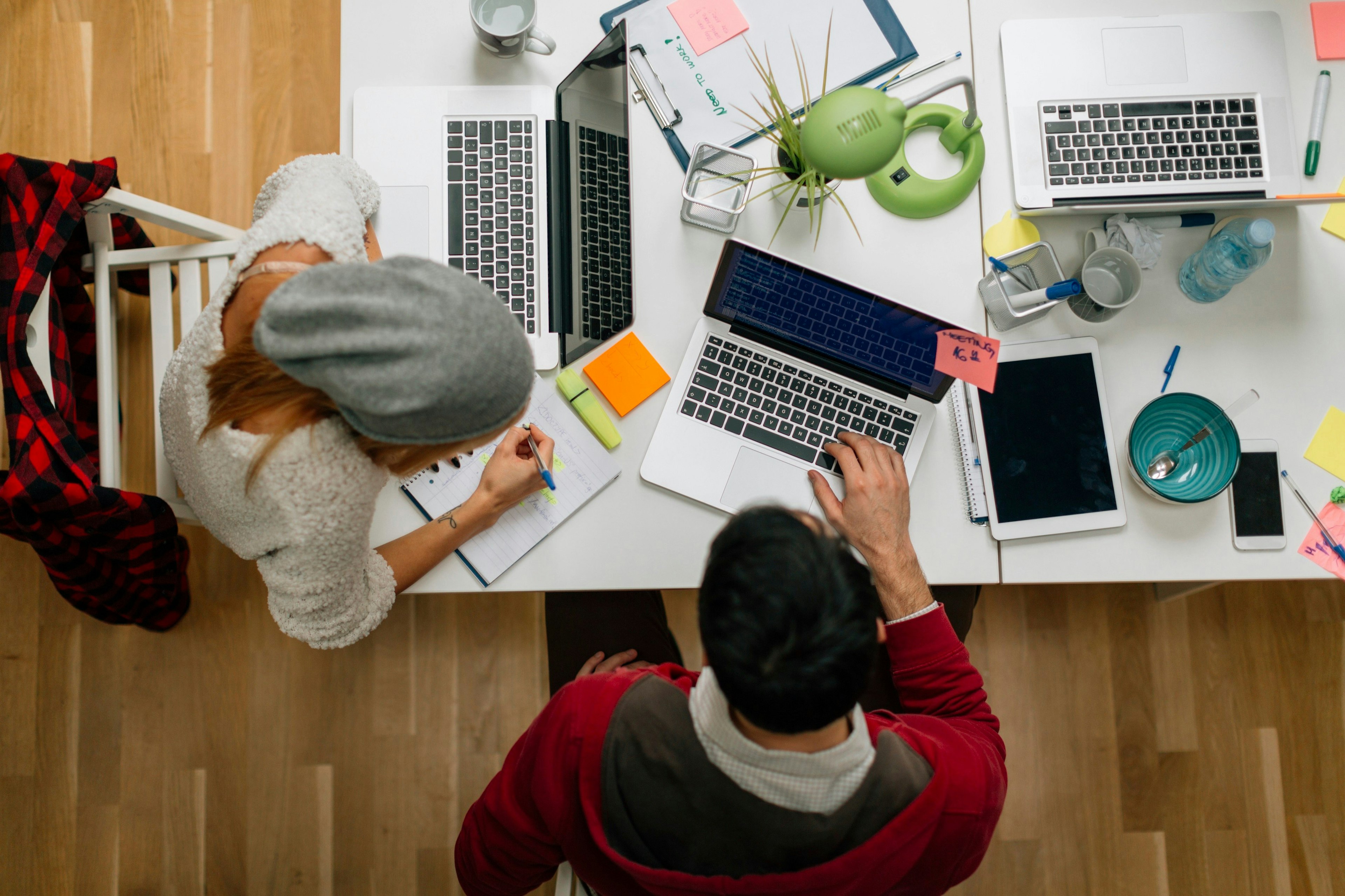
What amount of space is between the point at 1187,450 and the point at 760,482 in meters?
0.65

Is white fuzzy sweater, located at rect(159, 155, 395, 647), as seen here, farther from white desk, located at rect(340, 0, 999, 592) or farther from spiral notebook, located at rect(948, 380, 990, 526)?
spiral notebook, located at rect(948, 380, 990, 526)

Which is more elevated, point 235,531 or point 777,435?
Answer: point 777,435

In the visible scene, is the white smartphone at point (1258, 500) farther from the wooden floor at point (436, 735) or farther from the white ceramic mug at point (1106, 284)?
the wooden floor at point (436, 735)

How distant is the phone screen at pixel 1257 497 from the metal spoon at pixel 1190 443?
2.8 inches

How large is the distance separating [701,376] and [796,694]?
571mm

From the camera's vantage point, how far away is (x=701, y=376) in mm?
1177

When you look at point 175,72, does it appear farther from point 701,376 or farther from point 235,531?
point 701,376

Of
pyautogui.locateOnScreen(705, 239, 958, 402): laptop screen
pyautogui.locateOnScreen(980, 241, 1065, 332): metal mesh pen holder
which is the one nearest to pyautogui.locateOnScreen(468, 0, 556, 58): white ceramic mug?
pyautogui.locateOnScreen(705, 239, 958, 402): laptop screen

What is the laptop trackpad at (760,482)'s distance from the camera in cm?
116

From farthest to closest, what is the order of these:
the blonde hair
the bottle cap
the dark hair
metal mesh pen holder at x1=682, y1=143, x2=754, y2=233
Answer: metal mesh pen holder at x1=682, y1=143, x2=754, y2=233 < the bottle cap < the blonde hair < the dark hair

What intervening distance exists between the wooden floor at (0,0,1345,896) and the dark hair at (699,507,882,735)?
104 centimetres

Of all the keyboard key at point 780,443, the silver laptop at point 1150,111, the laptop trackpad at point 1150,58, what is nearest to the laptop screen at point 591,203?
the keyboard key at point 780,443

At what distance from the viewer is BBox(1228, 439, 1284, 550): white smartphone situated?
45.7 inches

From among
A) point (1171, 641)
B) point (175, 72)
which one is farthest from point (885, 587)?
point (175, 72)
